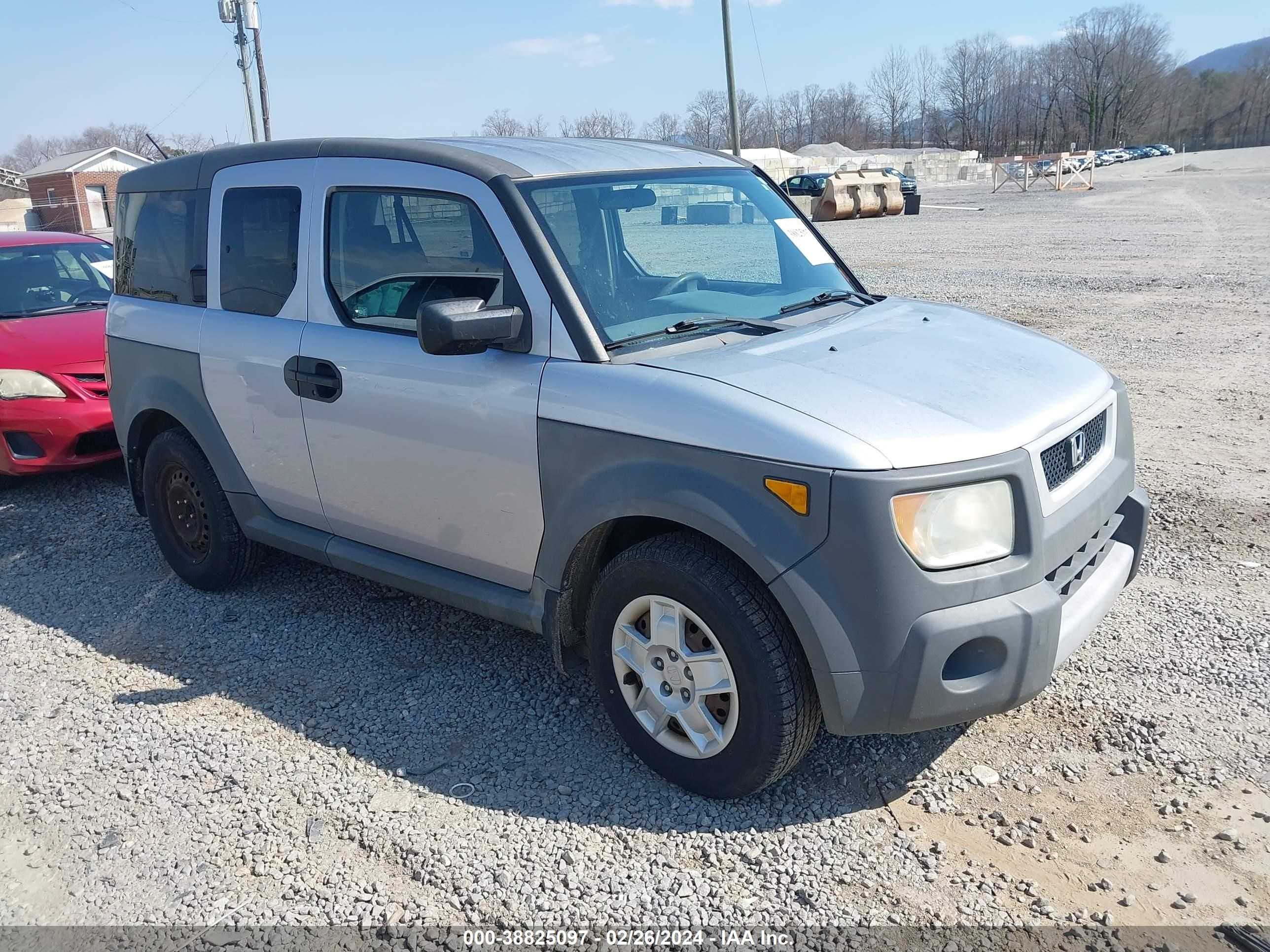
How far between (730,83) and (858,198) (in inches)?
257

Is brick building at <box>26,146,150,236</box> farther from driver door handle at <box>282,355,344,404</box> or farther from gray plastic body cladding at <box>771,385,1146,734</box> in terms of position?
gray plastic body cladding at <box>771,385,1146,734</box>

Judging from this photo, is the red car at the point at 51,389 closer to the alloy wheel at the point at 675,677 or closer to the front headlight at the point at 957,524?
the alloy wheel at the point at 675,677

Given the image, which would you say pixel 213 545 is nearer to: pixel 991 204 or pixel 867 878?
pixel 867 878

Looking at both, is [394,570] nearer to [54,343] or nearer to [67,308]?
[54,343]

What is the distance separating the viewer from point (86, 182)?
5775cm

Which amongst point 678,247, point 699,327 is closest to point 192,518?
point 678,247

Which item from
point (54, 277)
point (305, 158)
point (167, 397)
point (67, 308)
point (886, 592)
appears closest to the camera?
point (886, 592)

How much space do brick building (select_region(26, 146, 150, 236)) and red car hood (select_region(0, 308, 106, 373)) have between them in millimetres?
52206

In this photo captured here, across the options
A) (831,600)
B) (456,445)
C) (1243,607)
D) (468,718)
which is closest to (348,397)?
(456,445)

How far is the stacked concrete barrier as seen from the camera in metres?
35.2

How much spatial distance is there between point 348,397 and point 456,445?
60 centimetres

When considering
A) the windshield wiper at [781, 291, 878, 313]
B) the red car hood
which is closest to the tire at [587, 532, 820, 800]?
the windshield wiper at [781, 291, 878, 313]

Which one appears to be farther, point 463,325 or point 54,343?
point 54,343

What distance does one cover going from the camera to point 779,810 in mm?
3266
